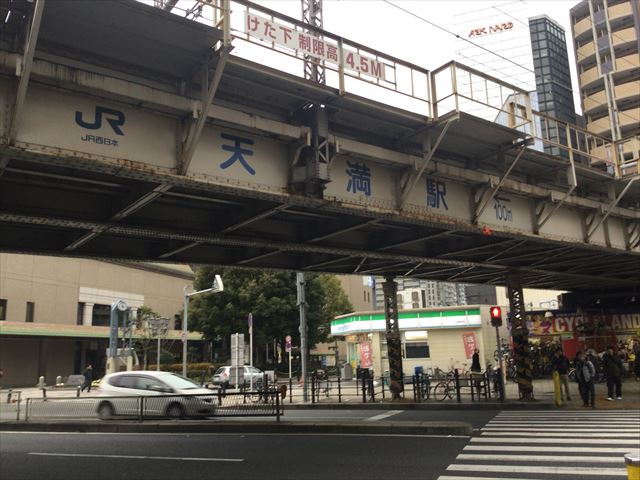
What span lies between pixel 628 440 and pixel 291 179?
27.8 feet

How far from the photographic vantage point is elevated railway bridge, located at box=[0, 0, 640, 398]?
25.7 feet

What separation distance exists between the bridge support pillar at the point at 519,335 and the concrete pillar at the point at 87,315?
45.6 meters

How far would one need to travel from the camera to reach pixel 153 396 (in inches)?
611

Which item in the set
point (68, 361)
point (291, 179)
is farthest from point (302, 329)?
point (68, 361)

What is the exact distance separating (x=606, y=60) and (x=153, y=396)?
71.1 meters

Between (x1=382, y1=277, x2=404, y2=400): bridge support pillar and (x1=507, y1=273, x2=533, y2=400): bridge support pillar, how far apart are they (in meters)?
4.32

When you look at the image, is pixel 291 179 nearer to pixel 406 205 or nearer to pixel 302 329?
pixel 406 205

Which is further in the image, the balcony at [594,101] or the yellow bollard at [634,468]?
the balcony at [594,101]

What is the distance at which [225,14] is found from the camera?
319 inches

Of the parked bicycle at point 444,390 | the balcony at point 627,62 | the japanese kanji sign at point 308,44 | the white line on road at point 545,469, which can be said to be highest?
the balcony at point 627,62

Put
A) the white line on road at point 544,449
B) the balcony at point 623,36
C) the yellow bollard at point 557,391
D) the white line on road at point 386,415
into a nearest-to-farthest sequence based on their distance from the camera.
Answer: the white line on road at point 544,449
the white line on road at point 386,415
the yellow bollard at point 557,391
the balcony at point 623,36

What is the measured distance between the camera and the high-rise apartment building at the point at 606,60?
6388 centimetres

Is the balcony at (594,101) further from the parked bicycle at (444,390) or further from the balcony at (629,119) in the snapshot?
the parked bicycle at (444,390)

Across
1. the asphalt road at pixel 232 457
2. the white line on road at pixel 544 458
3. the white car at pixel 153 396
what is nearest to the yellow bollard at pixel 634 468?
the asphalt road at pixel 232 457
